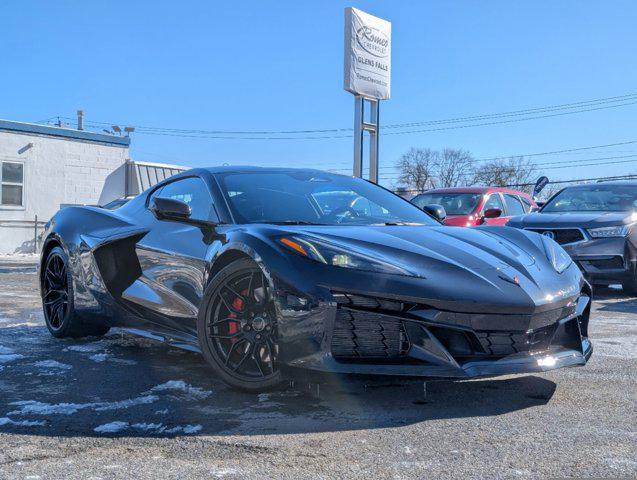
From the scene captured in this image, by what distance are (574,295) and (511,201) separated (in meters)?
9.12

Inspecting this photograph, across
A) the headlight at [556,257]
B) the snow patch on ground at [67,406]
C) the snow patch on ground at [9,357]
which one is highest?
the headlight at [556,257]

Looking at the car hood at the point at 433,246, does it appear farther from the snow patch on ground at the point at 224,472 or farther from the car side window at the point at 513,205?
the car side window at the point at 513,205

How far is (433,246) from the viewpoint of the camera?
12.1ft

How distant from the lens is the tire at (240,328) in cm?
358

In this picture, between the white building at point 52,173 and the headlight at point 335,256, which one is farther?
the white building at point 52,173

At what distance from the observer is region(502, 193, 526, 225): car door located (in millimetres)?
12289

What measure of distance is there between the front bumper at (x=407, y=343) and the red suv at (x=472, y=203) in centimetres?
781

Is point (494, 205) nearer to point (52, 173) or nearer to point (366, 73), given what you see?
point (366, 73)

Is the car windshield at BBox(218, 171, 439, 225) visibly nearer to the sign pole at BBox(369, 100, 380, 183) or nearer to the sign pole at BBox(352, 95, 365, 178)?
the sign pole at BBox(352, 95, 365, 178)

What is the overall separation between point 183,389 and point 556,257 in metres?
2.07

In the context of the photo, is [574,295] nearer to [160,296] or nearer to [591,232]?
[160,296]

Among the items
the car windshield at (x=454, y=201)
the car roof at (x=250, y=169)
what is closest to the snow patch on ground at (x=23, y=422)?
the car roof at (x=250, y=169)

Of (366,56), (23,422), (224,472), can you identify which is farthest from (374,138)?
(224,472)

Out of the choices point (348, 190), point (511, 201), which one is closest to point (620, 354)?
point (348, 190)
